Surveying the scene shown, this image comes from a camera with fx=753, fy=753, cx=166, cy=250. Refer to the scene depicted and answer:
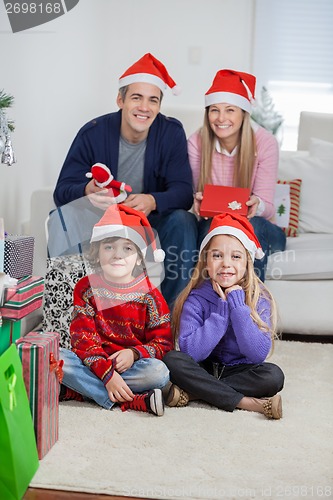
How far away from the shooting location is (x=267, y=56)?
5070 millimetres

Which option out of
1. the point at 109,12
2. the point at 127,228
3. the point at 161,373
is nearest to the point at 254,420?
the point at 161,373

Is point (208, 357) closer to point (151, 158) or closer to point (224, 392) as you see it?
point (224, 392)

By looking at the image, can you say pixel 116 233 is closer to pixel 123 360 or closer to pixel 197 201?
pixel 123 360

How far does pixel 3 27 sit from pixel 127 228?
103cm

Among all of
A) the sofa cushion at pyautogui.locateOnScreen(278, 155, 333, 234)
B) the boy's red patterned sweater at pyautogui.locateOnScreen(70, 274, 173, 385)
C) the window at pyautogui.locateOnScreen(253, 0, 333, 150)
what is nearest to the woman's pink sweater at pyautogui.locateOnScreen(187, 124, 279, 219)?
the sofa cushion at pyautogui.locateOnScreen(278, 155, 333, 234)

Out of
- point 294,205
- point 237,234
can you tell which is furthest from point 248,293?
point 294,205

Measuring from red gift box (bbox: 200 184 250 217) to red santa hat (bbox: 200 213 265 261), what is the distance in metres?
0.34

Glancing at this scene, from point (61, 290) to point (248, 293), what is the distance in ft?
2.18

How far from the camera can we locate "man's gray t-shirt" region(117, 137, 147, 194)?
2.81m

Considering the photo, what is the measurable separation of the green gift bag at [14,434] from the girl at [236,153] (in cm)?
133

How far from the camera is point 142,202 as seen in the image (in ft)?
8.68

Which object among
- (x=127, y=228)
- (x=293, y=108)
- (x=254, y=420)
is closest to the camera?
(x=254, y=420)

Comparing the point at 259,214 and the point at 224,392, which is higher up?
the point at 259,214

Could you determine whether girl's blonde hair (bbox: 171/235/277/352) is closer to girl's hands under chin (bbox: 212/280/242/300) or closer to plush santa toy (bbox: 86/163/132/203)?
girl's hands under chin (bbox: 212/280/242/300)
